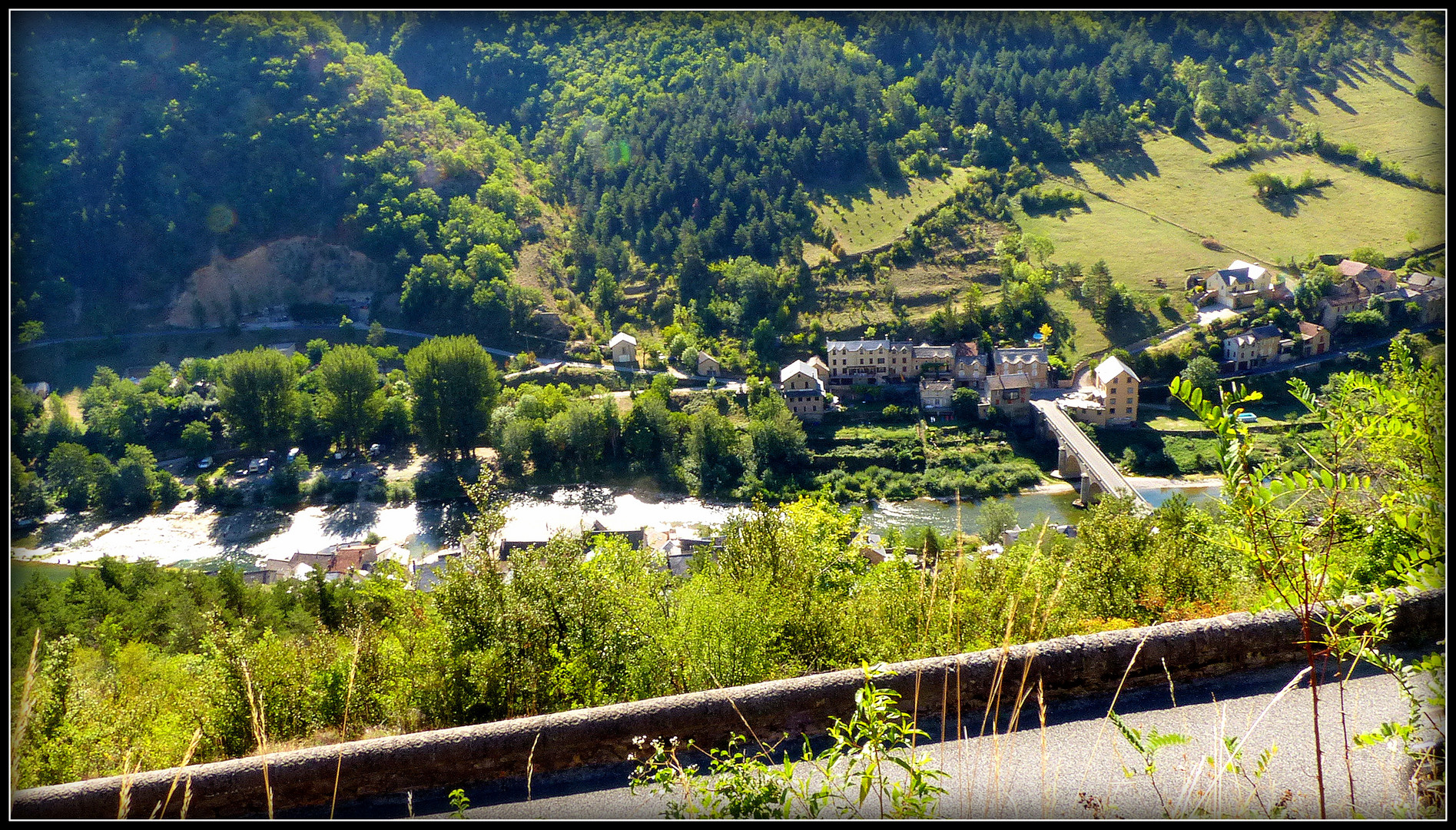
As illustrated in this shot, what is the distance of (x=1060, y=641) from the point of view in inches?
147

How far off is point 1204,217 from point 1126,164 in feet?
22.1

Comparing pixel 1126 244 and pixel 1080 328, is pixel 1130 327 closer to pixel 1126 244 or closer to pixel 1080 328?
pixel 1080 328

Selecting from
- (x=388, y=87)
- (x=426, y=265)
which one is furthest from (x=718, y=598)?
(x=388, y=87)

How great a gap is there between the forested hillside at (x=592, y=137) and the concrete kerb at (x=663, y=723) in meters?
29.4

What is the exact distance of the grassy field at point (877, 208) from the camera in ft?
129

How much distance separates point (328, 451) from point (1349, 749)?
31.2 meters

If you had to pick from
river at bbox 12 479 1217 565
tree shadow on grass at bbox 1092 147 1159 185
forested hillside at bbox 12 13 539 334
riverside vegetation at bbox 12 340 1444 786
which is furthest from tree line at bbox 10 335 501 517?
tree shadow on grass at bbox 1092 147 1159 185

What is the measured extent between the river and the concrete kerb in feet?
63.4

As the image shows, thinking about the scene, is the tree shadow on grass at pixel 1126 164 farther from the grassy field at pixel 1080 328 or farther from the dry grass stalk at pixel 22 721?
the dry grass stalk at pixel 22 721

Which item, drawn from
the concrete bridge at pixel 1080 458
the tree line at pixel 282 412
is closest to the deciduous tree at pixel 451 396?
the tree line at pixel 282 412

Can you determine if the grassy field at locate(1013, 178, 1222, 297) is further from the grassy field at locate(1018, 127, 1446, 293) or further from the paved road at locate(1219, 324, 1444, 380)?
the paved road at locate(1219, 324, 1444, 380)

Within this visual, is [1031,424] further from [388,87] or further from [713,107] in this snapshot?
[388,87]

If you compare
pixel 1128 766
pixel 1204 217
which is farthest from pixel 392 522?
pixel 1204 217

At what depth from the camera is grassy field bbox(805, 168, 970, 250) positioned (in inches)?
1545
